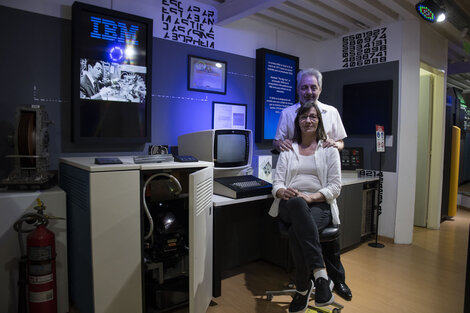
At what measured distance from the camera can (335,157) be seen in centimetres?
250

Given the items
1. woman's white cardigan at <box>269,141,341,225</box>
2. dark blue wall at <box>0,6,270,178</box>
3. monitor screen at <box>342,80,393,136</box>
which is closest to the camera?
dark blue wall at <box>0,6,270,178</box>

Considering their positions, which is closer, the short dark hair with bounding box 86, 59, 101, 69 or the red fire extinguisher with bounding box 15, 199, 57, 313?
the red fire extinguisher with bounding box 15, 199, 57, 313

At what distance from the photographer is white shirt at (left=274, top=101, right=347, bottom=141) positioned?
3.00 metres

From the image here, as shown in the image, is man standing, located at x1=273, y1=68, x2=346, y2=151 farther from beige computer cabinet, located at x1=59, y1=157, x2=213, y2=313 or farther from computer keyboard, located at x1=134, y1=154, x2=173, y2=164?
beige computer cabinet, located at x1=59, y1=157, x2=213, y2=313

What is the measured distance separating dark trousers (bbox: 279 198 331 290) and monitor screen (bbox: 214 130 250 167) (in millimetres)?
715

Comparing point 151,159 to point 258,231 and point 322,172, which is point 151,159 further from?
point 258,231

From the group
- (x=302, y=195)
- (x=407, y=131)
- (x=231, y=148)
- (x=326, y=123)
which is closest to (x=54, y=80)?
(x=231, y=148)

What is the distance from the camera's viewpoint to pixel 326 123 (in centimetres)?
299

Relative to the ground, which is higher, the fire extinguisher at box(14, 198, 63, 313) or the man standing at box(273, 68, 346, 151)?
the man standing at box(273, 68, 346, 151)

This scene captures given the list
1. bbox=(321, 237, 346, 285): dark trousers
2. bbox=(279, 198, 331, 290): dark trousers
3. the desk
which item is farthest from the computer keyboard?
bbox=(321, 237, 346, 285): dark trousers

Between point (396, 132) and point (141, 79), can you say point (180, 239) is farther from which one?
point (396, 132)

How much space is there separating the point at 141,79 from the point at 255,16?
5.54 ft

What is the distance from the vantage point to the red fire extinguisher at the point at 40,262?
2.06 m

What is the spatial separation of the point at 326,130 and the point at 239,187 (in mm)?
990
